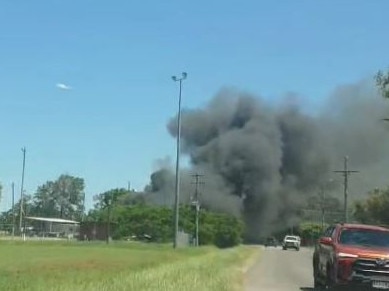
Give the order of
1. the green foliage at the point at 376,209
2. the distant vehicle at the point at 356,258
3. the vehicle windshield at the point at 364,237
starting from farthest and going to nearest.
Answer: the green foliage at the point at 376,209 → the vehicle windshield at the point at 364,237 → the distant vehicle at the point at 356,258

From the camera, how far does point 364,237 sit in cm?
2158

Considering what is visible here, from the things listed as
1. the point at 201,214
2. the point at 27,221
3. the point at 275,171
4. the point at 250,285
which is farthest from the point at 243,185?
the point at 250,285

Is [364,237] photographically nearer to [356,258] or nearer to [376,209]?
[356,258]

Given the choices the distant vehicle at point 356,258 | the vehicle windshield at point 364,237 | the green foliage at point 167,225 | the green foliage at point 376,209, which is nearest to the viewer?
the distant vehicle at point 356,258

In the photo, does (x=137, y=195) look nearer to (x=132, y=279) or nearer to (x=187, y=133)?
(x=187, y=133)

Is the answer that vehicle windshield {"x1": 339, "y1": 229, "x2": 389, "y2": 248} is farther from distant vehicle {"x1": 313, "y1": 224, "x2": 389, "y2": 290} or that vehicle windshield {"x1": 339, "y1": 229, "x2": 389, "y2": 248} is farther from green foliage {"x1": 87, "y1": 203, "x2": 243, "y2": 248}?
green foliage {"x1": 87, "y1": 203, "x2": 243, "y2": 248}

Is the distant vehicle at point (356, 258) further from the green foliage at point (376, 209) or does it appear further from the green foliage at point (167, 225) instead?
the green foliage at point (167, 225)

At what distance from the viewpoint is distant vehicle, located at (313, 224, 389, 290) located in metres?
20.2

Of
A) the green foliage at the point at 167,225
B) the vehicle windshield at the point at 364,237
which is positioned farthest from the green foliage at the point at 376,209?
the vehicle windshield at the point at 364,237

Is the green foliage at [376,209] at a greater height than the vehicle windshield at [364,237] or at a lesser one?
greater

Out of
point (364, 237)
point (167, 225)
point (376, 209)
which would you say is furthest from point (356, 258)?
point (167, 225)

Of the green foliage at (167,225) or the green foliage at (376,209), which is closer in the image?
the green foliage at (376,209)

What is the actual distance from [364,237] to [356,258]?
1.42m

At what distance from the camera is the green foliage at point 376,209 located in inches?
2906
